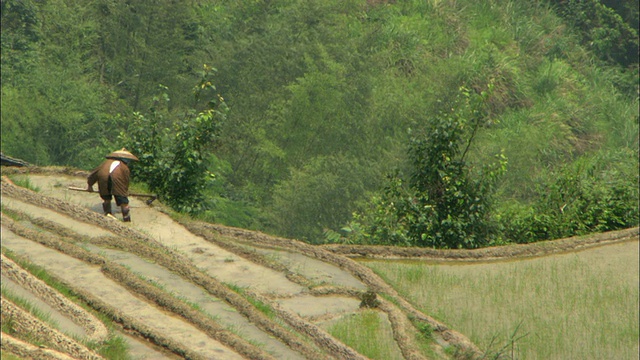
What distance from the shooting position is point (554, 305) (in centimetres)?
879

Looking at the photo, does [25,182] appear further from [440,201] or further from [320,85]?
[320,85]

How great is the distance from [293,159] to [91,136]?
4796 millimetres

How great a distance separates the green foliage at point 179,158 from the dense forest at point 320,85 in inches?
208

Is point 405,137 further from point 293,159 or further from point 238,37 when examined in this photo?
point 238,37

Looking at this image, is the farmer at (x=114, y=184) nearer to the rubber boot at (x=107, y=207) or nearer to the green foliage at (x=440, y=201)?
the rubber boot at (x=107, y=207)

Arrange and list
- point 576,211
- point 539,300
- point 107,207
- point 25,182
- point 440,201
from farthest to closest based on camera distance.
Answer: point 576,211 → point 440,201 → point 25,182 → point 107,207 → point 539,300

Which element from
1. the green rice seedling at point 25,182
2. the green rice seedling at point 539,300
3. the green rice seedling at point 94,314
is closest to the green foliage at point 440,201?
the green rice seedling at point 539,300

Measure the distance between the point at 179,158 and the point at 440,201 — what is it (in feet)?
10.1

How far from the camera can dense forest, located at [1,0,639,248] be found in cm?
1928

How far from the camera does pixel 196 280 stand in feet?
26.3

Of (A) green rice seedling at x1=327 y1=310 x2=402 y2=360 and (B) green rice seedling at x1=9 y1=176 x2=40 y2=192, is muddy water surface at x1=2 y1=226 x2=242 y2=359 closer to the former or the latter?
(A) green rice seedling at x1=327 y1=310 x2=402 y2=360

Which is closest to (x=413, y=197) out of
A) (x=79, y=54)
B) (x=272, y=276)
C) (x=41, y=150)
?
(x=272, y=276)

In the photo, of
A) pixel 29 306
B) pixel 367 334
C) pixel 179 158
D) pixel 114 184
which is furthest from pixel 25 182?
pixel 367 334

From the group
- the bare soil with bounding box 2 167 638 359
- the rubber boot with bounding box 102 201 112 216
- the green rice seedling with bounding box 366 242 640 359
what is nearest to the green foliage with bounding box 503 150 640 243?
the bare soil with bounding box 2 167 638 359
